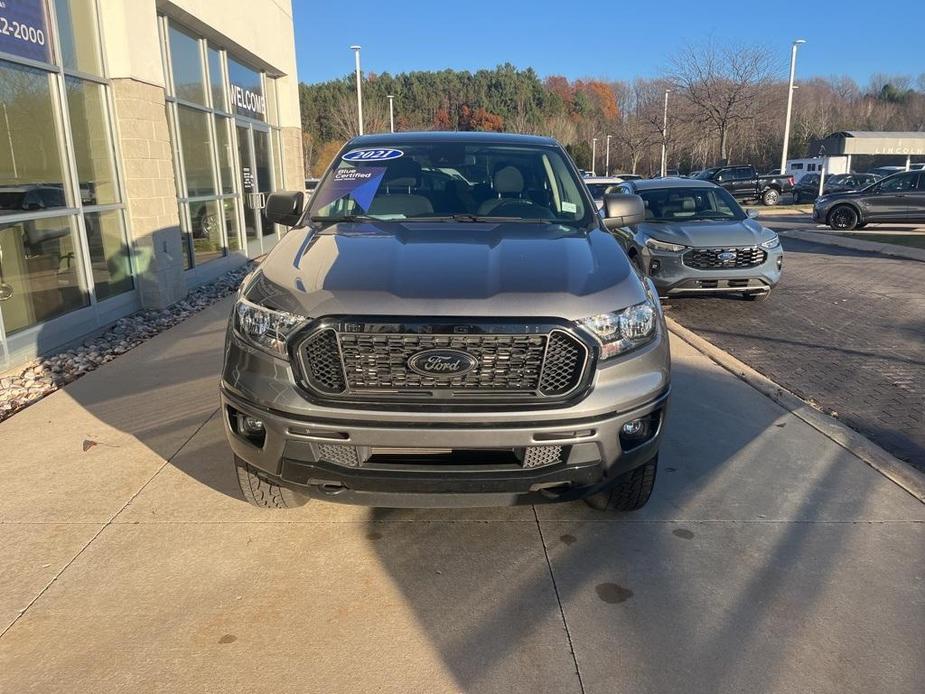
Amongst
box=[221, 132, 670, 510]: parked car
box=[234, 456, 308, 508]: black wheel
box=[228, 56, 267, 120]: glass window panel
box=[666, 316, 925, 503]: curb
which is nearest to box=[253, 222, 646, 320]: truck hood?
box=[221, 132, 670, 510]: parked car

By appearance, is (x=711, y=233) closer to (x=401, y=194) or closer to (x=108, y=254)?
(x=401, y=194)

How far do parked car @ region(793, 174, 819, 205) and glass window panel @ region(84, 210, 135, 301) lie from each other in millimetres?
31748

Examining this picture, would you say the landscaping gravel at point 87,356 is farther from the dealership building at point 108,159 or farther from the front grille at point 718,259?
the front grille at point 718,259

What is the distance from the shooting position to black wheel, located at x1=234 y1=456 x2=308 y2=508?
3.38 m

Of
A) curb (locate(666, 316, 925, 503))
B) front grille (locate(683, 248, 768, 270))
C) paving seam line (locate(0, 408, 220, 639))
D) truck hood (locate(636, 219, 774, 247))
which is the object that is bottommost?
curb (locate(666, 316, 925, 503))

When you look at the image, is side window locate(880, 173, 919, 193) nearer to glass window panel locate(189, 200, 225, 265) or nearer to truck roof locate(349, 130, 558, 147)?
glass window panel locate(189, 200, 225, 265)

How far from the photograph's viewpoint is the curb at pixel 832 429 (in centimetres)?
401

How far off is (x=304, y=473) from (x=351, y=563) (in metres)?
0.56

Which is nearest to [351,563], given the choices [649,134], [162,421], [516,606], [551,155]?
[516,606]

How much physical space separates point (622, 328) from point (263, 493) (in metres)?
1.88

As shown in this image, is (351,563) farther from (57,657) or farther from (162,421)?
(162,421)

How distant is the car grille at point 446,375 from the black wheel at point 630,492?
2.43 ft

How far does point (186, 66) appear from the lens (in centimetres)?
1066

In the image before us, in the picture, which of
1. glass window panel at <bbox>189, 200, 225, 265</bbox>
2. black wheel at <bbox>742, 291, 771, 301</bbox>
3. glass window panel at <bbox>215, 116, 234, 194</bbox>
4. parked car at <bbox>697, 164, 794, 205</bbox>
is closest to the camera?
black wheel at <bbox>742, 291, 771, 301</bbox>
